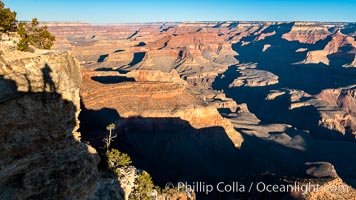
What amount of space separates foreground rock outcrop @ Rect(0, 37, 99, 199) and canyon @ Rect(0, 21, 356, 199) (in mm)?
58

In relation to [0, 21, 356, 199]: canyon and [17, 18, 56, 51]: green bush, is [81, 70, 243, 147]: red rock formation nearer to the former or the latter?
[0, 21, 356, 199]: canyon

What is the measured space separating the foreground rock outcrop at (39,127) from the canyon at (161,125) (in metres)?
0.06

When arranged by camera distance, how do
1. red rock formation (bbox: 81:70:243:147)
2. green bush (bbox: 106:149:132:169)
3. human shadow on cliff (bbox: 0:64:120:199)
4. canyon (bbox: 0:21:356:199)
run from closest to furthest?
human shadow on cliff (bbox: 0:64:120:199) < canyon (bbox: 0:21:356:199) < green bush (bbox: 106:149:132:169) < red rock formation (bbox: 81:70:243:147)

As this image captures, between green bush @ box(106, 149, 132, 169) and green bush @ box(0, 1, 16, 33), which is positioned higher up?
green bush @ box(0, 1, 16, 33)


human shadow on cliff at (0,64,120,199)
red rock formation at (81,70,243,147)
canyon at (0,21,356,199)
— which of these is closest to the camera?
human shadow on cliff at (0,64,120,199)

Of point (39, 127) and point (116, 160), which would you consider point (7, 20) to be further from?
point (116, 160)

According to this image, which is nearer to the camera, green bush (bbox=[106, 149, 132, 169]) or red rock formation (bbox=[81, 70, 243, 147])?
green bush (bbox=[106, 149, 132, 169])

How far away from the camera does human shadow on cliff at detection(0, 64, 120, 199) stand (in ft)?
65.5

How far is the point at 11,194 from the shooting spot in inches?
839

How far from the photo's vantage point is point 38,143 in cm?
2144

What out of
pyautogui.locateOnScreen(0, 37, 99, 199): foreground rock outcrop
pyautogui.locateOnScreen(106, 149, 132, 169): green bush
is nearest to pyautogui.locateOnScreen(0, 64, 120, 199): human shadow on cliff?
pyautogui.locateOnScreen(0, 37, 99, 199): foreground rock outcrop

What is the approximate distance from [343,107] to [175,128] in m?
97.7

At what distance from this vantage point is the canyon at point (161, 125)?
21203 millimetres

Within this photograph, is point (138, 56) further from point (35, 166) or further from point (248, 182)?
point (35, 166)
